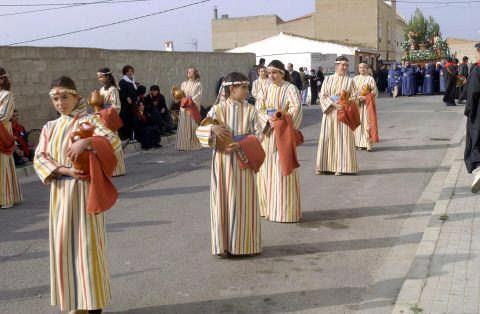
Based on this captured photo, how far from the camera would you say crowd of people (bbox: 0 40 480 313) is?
461 centimetres

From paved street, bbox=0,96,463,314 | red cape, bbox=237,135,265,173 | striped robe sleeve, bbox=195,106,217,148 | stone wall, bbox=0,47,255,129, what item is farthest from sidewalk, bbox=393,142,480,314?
stone wall, bbox=0,47,255,129

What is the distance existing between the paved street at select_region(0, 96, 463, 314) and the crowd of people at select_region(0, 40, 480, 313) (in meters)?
0.35

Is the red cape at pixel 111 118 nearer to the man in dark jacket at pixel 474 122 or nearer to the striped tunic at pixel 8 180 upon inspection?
the striped tunic at pixel 8 180

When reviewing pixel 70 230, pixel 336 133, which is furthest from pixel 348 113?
pixel 70 230

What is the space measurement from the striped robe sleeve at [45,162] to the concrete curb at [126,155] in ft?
23.9

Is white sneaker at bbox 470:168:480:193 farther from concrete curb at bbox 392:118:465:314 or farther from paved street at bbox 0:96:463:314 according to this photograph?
paved street at bbox 0:96:463:314

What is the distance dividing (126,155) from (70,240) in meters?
10.4

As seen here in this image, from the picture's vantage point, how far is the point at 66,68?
16.1m

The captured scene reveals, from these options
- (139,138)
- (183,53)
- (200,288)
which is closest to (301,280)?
(200,288)

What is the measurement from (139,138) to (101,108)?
14.6ft

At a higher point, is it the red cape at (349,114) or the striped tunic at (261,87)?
the striped tunic at (261,87)

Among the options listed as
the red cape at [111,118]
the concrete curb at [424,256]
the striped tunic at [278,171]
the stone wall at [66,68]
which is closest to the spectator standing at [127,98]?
the stone wall at [66,68]

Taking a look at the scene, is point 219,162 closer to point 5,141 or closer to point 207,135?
point 207,135

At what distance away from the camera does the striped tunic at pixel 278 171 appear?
770cm
